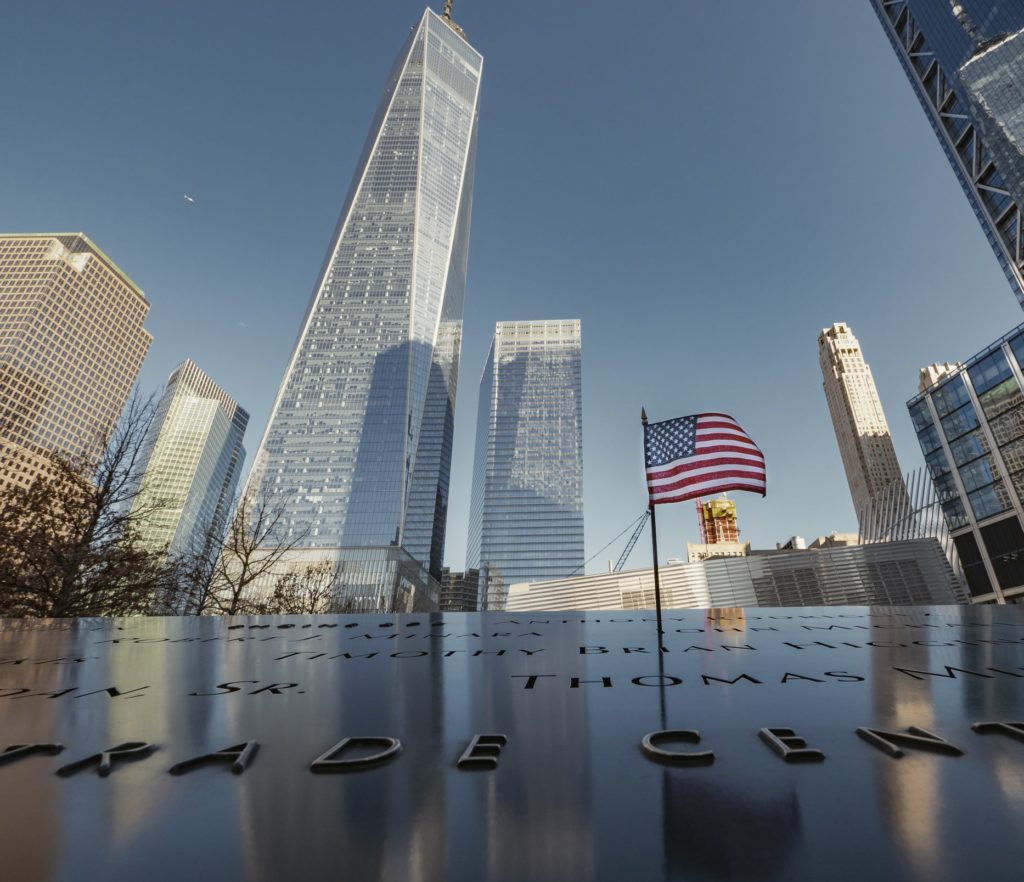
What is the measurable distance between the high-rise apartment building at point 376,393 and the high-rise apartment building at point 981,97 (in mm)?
124242

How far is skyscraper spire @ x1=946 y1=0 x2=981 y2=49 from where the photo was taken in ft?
261

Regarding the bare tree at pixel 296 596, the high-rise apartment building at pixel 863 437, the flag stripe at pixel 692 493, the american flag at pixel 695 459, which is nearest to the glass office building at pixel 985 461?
the american flag at pixel 695 459

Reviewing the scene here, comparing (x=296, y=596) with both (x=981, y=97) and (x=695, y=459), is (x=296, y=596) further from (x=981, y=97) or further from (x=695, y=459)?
(x=981, y=97)

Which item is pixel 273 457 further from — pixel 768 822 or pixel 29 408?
pixel 768 822

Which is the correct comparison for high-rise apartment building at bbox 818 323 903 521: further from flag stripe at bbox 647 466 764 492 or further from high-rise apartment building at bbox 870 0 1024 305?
flag stripe at bbox 647 466 764 492

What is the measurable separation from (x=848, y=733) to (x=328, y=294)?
191 metres

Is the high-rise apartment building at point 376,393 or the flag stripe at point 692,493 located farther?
the high-rise apartment building at point 376,393

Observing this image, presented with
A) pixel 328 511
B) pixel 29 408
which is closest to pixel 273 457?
pixel 328 511

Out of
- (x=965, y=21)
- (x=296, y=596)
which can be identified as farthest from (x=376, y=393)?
(x=965, y=21)

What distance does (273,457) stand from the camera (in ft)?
490

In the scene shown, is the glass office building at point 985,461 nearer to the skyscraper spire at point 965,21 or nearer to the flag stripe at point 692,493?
the skyscraper spire at point 965,21

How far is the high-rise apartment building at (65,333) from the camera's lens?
437 feet

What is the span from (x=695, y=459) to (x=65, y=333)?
610 feet

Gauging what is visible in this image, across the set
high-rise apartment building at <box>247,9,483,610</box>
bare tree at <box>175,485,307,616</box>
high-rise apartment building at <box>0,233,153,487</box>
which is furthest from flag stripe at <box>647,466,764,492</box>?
high-rise apartment building at <box>0,233,153,487</box>
